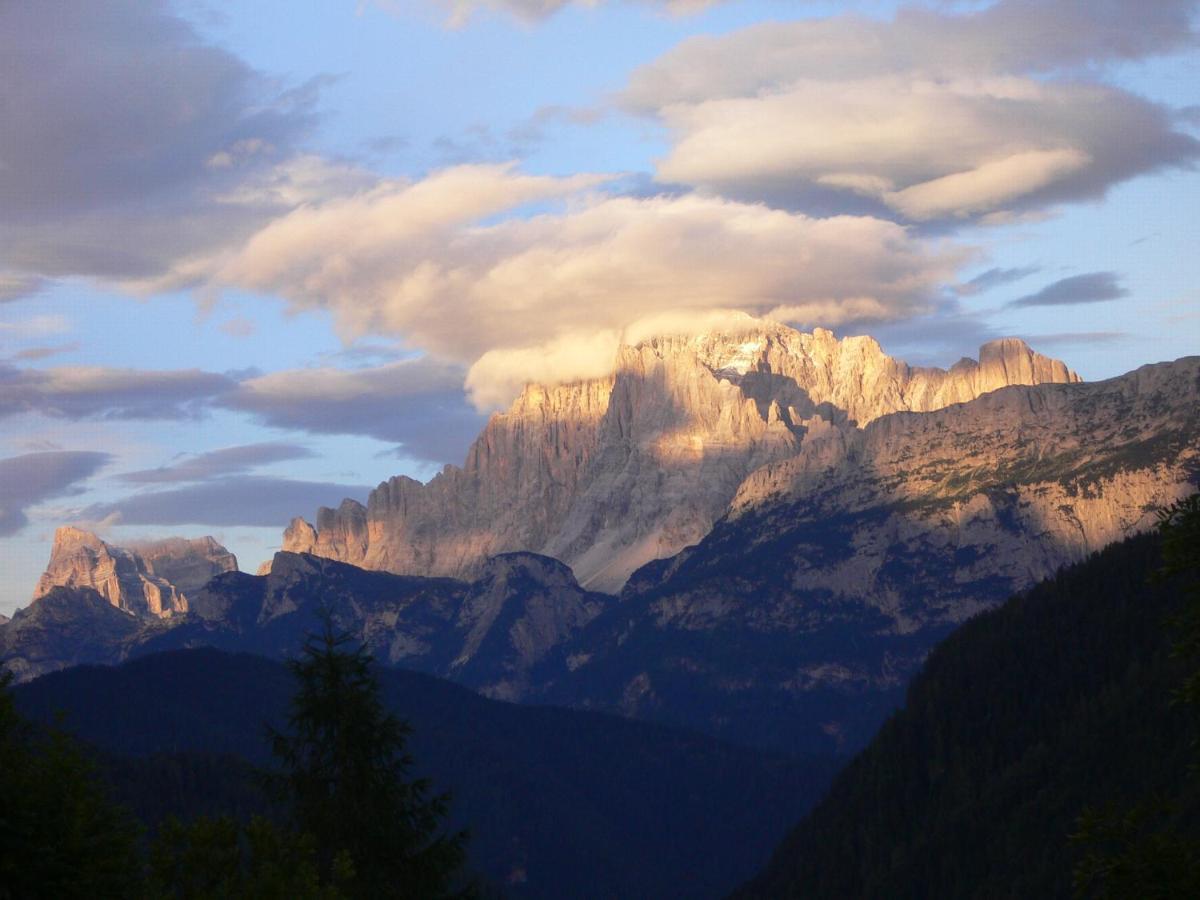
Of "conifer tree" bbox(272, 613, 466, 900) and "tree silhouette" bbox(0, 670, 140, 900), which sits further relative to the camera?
"conifer tree" bbox(272, 613, 466, 900)

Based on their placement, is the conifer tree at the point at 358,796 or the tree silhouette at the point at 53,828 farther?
the conifer tree at the point at 358,796

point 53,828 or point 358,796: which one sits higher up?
point 53,828

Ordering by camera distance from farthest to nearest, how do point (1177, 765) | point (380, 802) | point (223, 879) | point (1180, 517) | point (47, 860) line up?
point (1177, 765), point (380, 802), point (223, 879), point (1180, 517), point (47, 860)

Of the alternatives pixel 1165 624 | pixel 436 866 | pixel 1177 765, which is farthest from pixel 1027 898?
pixel 1165 624

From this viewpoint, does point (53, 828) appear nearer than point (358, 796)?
Yes

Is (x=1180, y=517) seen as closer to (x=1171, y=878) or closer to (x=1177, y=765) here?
(x=1171, y=878)

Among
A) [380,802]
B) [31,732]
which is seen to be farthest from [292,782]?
[31,732]

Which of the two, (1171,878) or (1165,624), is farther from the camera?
(1165,624)

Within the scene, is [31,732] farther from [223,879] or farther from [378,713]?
[378,713]

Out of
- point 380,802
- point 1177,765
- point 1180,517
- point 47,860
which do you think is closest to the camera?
point 47,860

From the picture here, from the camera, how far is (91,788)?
41.7 meters

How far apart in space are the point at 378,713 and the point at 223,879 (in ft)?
33.9

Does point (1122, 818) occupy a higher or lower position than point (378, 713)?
Result: lower

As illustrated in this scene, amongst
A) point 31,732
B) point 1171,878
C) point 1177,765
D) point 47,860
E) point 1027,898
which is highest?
point 31,732
